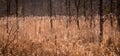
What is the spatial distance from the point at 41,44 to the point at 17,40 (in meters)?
0.48

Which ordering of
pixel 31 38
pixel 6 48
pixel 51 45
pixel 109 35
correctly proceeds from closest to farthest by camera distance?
pixel 6 48 < pixel 51 45 < pixel 31 38 < pixel 109 35

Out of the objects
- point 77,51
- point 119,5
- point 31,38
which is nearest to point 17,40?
point 31,38

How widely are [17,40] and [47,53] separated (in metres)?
0.78

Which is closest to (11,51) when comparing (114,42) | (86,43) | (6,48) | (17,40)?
(6,48)

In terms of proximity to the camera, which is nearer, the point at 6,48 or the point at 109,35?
the point at 6,48

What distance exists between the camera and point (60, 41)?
205 inches

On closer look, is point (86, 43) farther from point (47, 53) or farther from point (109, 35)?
point (47, 53)

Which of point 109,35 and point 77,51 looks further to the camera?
point 109,35

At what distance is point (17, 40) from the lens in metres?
5.03

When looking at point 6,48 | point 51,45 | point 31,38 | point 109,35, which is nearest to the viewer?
point 6,48

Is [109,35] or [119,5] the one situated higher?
[119,5]

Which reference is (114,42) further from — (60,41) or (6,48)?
(6,48)

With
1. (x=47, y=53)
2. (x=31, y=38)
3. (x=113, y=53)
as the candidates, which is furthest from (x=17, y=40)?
(x=113, y=53)

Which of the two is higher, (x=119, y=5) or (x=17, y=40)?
(x=119, y=5)
